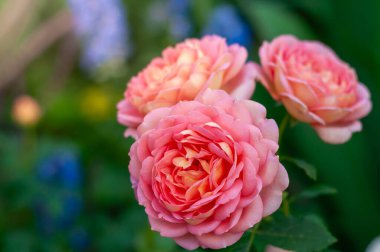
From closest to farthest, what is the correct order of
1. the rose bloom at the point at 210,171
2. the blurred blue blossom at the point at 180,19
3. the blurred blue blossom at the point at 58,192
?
the rose bloom at the point at 210,171 → the blurred blue blossom at the point at 58,192 → the blurred blue blossom at the point at 180,19

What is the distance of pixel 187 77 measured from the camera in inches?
31.4

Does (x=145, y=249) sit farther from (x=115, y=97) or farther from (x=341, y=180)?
(x=115, y=97)

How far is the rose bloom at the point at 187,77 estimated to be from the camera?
78 centimetres

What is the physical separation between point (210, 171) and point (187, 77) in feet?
0.50

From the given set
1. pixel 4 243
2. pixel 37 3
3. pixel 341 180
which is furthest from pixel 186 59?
pixel 37 3

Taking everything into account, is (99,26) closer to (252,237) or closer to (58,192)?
(58,192)

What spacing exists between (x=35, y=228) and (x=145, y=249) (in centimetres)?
37

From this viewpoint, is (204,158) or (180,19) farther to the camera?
(180,19)

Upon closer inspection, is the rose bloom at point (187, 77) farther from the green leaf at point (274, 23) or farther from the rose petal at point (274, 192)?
the green leaf at point (274, 23)

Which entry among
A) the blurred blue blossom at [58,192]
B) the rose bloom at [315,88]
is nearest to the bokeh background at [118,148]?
the blurred blue blossom at [58,192]

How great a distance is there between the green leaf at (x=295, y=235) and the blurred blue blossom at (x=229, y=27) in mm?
1144

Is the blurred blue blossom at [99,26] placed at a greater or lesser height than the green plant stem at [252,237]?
lesser

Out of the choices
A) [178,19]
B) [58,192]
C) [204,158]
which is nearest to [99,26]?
[178,19]

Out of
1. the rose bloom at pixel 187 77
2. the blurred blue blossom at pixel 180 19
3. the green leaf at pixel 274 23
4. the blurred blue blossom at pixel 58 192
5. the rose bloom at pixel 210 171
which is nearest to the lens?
the rose bloom at pixel 210 171
